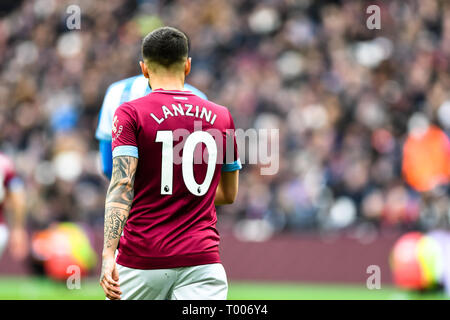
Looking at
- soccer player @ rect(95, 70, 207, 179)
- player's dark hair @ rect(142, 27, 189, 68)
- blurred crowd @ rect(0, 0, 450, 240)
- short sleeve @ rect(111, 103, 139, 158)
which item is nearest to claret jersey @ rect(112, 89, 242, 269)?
short sleeve @ rect(111, 103, 139, 158)

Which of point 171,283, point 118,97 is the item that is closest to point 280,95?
point 118,97

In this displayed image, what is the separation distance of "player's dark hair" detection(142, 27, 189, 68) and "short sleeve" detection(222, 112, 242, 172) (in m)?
0.43

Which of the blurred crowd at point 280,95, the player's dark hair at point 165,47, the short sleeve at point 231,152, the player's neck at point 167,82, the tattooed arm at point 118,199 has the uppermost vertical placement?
the blurred crowd at point 280,95

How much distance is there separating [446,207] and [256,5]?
6.53 meters

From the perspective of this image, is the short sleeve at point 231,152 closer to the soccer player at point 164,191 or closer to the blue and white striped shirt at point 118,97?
the soccer player at point 164,191

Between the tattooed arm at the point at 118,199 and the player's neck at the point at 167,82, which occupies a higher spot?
the player's neck at the point at 167,82

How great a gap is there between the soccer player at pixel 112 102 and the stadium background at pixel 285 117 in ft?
19.2

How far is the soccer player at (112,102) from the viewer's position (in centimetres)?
540

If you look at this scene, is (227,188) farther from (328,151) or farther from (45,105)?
(45,105)

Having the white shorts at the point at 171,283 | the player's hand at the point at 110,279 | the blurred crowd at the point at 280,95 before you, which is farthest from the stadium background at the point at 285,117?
the player's hand at the point at 110,279

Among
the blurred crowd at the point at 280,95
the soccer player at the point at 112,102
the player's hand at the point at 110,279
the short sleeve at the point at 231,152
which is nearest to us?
the player's hand at the point at 110,279

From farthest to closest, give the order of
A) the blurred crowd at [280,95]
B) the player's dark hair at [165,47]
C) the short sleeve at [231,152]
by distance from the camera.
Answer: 1. the blurred crowd at [280,95]
2. the short sleeve at [231,152]
3. the player's dark hair at [165,47]
